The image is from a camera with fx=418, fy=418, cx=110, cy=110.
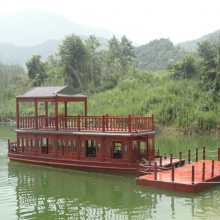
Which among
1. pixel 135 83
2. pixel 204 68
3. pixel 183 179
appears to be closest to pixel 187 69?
pixel 204 68

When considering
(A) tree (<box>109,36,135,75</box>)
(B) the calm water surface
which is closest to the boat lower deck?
(B) the calm water surface

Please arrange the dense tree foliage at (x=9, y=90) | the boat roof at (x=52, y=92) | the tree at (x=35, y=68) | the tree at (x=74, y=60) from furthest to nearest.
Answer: the tree at (x=35, y=68)
the dense tree foliage at (x=9, y=90)
the tree at (x=74, y=60)
the boat roof at (x=52, y=92)

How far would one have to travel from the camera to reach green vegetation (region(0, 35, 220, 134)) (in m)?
38.0

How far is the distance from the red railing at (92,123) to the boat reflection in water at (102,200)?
2.14 metres

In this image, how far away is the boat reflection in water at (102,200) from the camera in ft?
43.3

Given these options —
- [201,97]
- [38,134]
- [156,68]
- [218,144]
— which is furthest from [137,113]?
[156,68]

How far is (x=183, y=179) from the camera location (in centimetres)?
1573

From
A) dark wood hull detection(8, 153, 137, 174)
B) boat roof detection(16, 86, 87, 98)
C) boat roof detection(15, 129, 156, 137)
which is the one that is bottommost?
dark wood hull detection(8, 153, 137, 174)

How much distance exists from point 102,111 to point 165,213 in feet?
96.9

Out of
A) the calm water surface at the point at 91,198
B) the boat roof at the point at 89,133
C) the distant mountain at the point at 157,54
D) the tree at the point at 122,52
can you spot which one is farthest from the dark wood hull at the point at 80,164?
the distant mountain at the point at 157,54

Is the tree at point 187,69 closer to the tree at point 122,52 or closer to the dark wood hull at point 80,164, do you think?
the tree at point 122,52

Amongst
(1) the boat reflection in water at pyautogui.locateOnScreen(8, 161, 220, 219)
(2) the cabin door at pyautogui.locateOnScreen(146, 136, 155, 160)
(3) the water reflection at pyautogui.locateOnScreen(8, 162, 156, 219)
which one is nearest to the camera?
(1) the boat reflection in water at pyautogui.locateOnScreen(8, 161, 220, 219)

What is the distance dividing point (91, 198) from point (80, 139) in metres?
4.65

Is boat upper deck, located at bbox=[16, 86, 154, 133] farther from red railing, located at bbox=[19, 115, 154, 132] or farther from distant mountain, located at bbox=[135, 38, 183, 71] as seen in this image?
distant mountain, located at bbox=[135, 38, 183, 71]
